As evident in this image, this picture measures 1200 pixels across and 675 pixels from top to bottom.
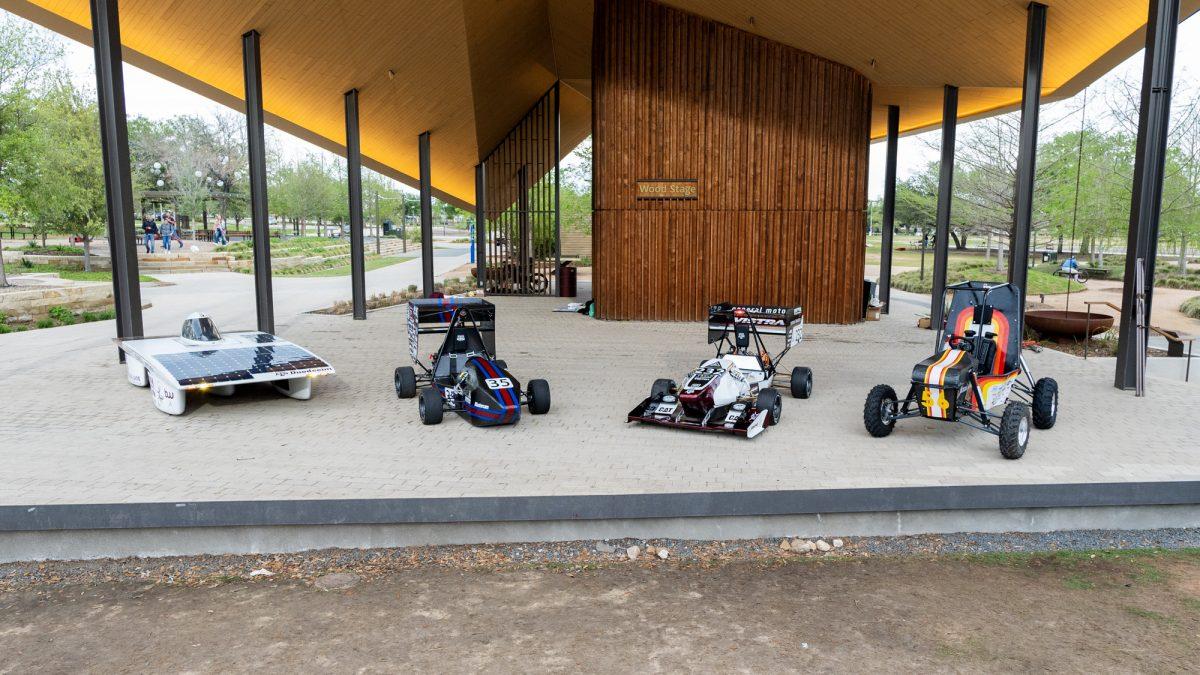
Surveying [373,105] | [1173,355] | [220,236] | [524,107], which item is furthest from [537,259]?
[220,236]

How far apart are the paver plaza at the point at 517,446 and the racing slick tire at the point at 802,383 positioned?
6.7 inches

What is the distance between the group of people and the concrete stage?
32523 millimetres

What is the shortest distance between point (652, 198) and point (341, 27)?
686cm

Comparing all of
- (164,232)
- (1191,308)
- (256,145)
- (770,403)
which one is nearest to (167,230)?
(164,232)

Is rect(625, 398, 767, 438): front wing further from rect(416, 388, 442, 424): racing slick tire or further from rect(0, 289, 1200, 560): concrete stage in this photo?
rect(416, 388, 442, 424): racing slick tire

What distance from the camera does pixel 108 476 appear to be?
6594mm

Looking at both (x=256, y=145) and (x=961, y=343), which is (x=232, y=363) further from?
(x=961, y=343)

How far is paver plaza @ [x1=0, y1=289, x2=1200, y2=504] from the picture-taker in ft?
21.1

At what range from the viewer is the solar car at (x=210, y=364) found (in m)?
8.62

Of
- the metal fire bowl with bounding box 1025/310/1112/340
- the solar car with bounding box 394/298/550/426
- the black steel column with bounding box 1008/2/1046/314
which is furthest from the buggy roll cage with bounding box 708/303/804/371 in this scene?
the metal fire bowl with bounding box 1025/310/1112/340

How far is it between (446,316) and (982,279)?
27766mm

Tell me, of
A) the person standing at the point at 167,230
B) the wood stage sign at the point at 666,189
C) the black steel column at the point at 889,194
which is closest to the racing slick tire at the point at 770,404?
the wood stage sign at the point at 666,189

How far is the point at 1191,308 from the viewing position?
20.6m

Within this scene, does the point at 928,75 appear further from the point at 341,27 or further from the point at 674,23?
the point at 341,27
